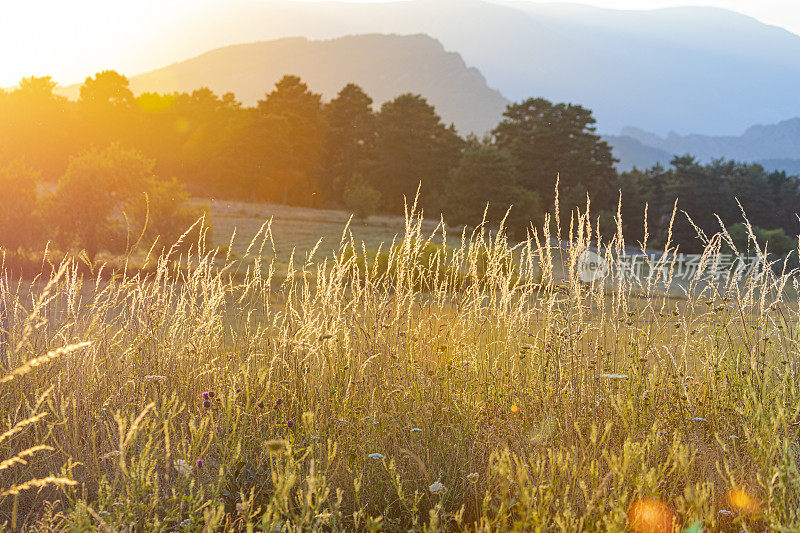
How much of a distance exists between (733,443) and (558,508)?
1142mm

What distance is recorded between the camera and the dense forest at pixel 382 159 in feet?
98.8

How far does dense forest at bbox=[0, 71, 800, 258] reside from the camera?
30.1m

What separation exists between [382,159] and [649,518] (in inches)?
1454

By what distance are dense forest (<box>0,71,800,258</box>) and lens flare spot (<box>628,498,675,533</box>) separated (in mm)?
25167

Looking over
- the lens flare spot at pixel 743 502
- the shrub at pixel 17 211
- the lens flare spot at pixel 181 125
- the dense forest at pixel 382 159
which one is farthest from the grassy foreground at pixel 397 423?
the lens flare spot at pixel 181 125

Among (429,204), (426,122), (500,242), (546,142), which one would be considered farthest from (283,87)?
(500,242)

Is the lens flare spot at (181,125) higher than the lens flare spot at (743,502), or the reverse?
the lens flare spot at (181,125)

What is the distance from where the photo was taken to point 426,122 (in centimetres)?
3950

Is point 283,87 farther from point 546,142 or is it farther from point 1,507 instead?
point 1,507

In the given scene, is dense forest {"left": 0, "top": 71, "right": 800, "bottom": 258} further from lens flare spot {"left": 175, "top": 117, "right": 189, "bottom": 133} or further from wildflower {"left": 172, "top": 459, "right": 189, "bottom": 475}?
wildflower {"left": 172, "top": 459, "right": 189, "bottom": 475}

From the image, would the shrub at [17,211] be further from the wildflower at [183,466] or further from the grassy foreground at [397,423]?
the wildflower at [183,466]

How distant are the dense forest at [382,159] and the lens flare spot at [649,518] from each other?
25167 mm

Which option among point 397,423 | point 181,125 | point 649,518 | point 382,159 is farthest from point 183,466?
point 181,125

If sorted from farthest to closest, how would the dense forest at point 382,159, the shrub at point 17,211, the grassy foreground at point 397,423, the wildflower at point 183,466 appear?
the dense forest at point 382,159 → the shrub at point 17,211 → the grassy foreground at point 397,423 → the wildflower at point 183,466
